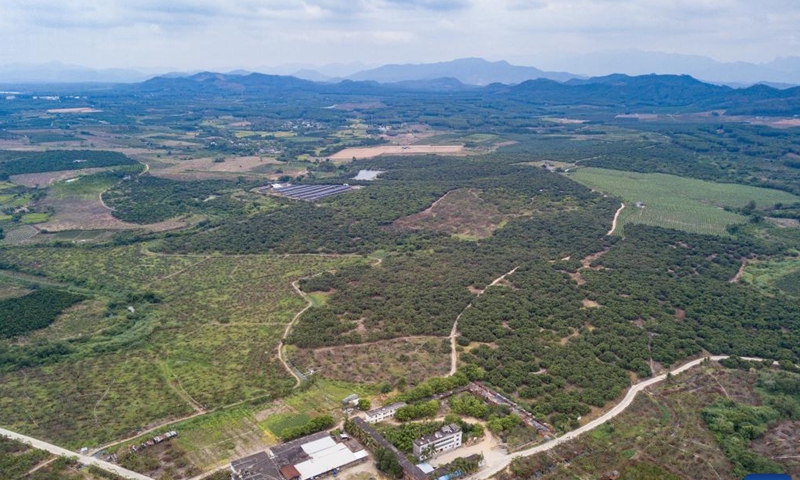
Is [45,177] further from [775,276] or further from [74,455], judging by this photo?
[775,276]

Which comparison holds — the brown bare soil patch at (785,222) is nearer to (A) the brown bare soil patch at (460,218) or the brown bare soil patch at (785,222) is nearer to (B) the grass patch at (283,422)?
(A) the brown bare soil patch at (460,218)

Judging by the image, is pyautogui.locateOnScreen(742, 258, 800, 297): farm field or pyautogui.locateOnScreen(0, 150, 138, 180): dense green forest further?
pyautogui.locateOnScreen(0, 150, 138, 180): dense green forest

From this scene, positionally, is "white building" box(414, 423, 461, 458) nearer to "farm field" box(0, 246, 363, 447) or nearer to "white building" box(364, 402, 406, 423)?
"white building" box(364, 402, 406, 423)

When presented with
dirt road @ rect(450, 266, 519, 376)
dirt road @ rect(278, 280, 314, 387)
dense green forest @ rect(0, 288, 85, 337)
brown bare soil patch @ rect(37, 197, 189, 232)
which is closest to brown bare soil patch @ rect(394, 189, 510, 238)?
dirt road @ rect(450, 266, 519, 376)

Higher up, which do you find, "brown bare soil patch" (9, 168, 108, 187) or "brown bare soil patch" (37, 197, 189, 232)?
"brown bare soil patch" (9, 168, 108, 187)

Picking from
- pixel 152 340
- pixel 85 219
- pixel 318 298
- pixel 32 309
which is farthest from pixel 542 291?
pixel 85 219

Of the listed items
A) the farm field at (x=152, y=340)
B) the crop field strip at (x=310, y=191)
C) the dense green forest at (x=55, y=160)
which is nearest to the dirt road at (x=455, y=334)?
the farm field at (x=152, y=340)

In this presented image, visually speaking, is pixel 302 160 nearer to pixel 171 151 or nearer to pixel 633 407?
pixel 171 151

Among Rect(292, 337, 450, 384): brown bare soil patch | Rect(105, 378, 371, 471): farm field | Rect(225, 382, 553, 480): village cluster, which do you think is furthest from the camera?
Rect(292, 337, 450, 384): brown bare soil patch
